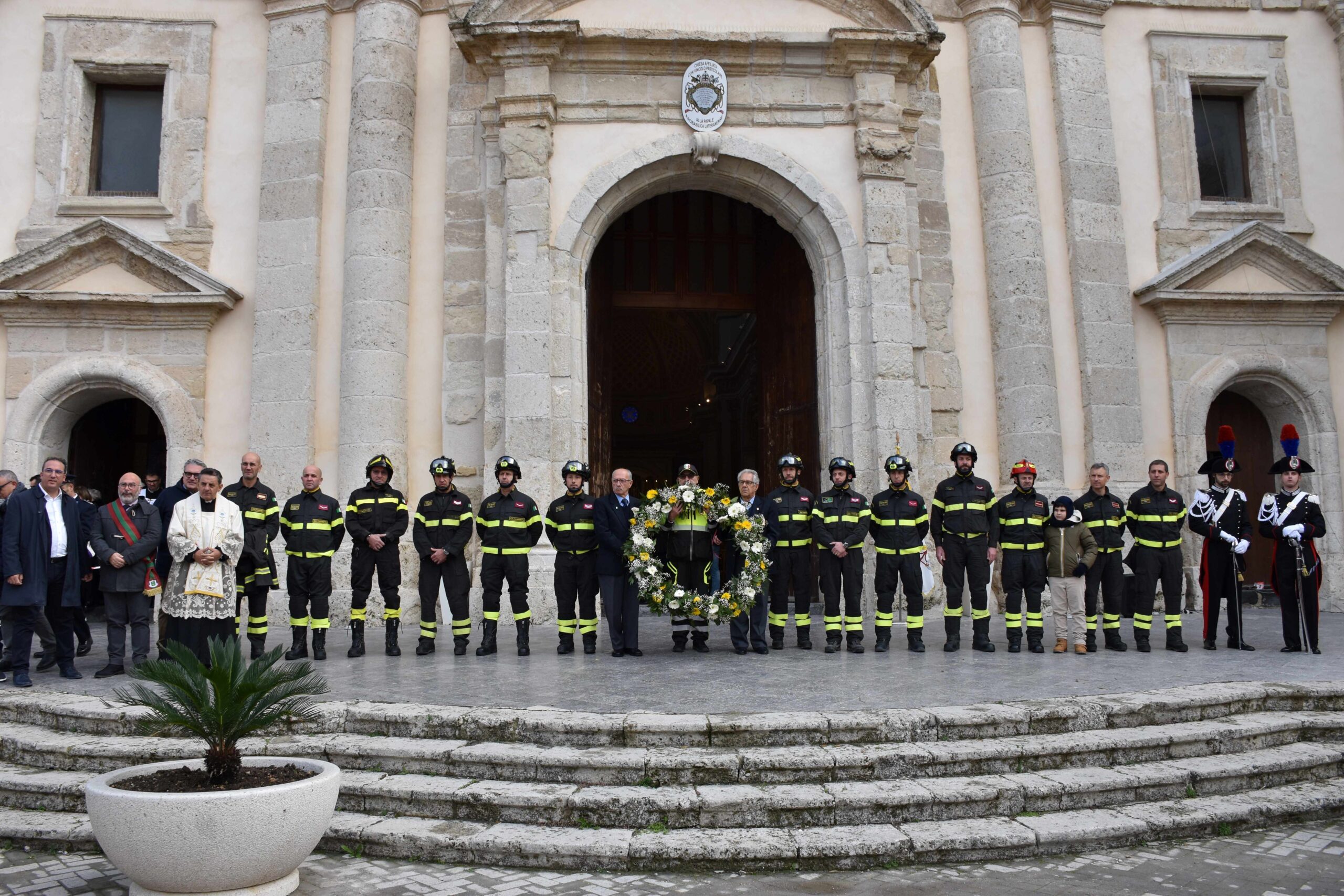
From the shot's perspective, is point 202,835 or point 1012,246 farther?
point 1012,246

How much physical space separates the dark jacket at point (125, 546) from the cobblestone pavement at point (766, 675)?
78cm

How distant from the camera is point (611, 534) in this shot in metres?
8.75

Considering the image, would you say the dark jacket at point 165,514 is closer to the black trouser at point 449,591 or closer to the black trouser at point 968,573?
the black trouser at point 449,591

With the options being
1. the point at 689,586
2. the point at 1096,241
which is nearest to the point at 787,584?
the point at 689,586

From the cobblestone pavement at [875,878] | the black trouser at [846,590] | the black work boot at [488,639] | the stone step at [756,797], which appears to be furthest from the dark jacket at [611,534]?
the cobblestone pavement at [875,878]

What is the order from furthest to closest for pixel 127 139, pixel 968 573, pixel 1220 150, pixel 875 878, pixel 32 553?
pixel 1220 150, pixel 127 139, pixel 968 573, pixel 32 553, pixel 875 878

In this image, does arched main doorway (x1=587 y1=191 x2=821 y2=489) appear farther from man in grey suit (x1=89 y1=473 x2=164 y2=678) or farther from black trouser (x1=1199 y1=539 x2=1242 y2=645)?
man in grey suit (x1=89 y1=473 x2=164 y2=678)

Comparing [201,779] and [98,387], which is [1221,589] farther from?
[98,387]

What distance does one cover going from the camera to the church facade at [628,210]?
11.7m

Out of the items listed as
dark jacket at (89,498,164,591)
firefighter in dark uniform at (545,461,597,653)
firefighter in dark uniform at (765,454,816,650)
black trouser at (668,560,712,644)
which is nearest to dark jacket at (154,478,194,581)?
dark jacket at (89,498,164,591)

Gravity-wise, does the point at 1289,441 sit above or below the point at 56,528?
above

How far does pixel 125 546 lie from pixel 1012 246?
10.3 m

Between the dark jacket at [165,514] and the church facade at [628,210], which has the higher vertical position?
the church facade at [628,210]

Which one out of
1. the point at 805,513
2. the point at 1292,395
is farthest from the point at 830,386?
the point at 1292,395
